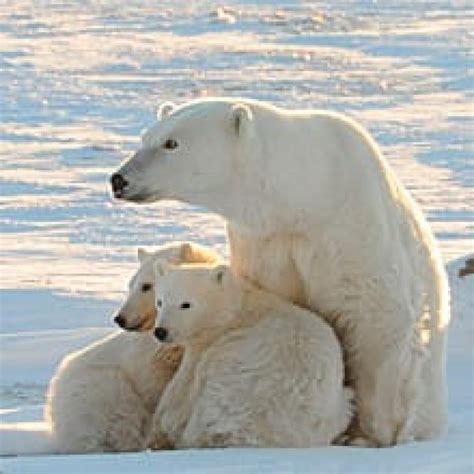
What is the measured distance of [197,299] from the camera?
5.96 meters

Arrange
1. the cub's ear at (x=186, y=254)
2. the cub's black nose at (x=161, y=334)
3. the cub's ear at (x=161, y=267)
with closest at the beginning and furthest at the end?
the cub's black nose at (x=161, y=334), the cub's ear at (x=161, y=267), the cub's ear at (x=186, y=254)

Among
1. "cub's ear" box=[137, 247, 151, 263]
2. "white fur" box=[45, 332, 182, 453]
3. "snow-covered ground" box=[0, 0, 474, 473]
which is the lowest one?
"snow-covered ground" box=[0, 0, 474, 473]

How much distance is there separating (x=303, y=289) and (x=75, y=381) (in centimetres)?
89

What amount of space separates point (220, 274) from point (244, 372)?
418mm

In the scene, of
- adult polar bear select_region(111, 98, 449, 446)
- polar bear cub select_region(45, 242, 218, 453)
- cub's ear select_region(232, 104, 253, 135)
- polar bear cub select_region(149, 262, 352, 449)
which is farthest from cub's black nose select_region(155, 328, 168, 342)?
cub's ear select_region(232, 104, 253, 135)

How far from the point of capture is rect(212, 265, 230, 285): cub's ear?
5.94 metres

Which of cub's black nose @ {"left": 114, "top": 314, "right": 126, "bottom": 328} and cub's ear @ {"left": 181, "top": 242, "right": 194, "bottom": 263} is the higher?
cub's ear @ {"left": 181, "top": 242, "right": 194, "bottom": 263}

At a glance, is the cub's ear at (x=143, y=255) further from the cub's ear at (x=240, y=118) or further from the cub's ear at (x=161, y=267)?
the cub's ear at (x=240, y=118)

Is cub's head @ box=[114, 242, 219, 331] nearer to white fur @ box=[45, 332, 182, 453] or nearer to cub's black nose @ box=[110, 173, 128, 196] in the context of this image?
white fur @ box=[45, 332, 182, 453]

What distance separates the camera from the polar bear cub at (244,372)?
18.5 feet

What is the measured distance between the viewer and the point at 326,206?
18.9 feet

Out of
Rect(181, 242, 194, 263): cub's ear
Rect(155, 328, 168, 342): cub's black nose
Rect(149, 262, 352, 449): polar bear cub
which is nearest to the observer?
Rect(149, 262, 352, 449): polar bear cub

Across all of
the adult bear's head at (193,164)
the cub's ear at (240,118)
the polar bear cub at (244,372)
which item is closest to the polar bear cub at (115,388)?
the polar bear cub at (244,372)

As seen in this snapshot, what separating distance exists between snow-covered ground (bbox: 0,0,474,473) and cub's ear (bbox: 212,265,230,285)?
0.72 meters
